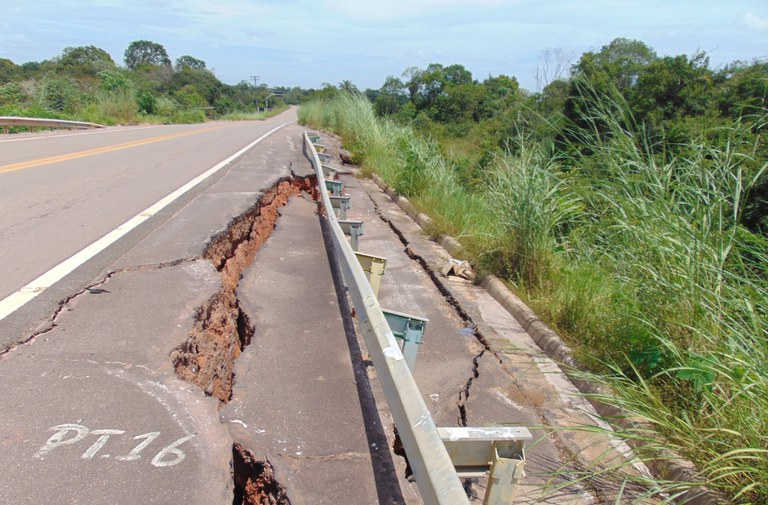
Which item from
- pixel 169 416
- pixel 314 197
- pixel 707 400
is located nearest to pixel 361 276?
pixel 169 416

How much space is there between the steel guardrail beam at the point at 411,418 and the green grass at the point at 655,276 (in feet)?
3.66

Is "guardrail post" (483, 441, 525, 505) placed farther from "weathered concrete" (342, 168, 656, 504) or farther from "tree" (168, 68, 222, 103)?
"tree" (168, 68, 222, 103)

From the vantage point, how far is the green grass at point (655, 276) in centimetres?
262

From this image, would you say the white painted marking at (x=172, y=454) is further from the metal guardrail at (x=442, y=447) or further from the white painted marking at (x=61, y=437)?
the metal guardrail at (x=442, y=447)

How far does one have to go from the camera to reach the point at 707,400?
276cm

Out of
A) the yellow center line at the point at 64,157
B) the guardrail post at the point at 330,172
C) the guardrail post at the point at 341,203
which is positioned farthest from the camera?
the yellow center line at the point at 64,157

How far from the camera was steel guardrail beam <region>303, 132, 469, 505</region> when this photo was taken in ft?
5.24

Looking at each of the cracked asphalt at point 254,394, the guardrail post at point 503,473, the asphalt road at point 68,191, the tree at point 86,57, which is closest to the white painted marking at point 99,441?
the cracked asphalt at point 254,394

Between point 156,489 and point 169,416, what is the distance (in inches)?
19.8

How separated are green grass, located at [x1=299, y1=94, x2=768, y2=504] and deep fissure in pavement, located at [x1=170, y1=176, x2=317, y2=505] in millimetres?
1648

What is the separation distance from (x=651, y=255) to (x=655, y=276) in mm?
349

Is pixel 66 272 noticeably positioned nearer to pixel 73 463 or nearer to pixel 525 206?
pixel 73 463

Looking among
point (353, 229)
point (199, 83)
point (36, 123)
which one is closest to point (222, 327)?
point (353, 229)

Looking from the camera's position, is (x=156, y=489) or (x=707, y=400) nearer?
(x=156, y=489)
